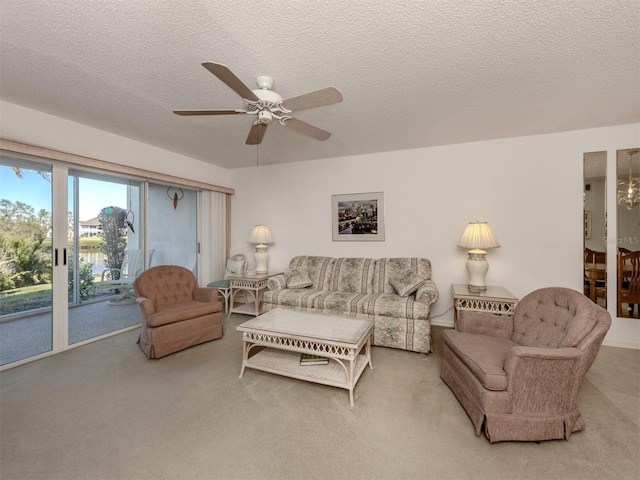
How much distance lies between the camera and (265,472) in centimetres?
140

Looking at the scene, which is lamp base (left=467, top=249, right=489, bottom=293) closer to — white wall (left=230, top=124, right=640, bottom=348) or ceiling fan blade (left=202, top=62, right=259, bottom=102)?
white wall (left=230, top=124, right=640, bottom=348)

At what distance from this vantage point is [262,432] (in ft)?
5.51

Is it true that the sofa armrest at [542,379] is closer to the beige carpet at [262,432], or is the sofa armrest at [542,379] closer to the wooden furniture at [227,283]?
the beige carpet at [262,432]

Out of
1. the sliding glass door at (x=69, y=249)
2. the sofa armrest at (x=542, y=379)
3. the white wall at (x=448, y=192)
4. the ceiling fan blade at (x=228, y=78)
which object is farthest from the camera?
the white wall at (x=448, y=192)

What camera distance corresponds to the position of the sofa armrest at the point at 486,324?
86.0 inches

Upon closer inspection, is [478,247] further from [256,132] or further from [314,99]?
[256,132]

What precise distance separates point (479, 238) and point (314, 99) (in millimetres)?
2438

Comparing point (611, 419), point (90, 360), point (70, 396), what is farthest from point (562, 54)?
point (90, 360)

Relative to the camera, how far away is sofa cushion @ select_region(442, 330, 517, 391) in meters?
1.60

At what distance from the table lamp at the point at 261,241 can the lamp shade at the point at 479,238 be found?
278 cm

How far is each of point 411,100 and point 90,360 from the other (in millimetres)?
3957

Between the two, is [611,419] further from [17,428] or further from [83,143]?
[83,143]

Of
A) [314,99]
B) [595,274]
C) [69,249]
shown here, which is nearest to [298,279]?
[314,99]

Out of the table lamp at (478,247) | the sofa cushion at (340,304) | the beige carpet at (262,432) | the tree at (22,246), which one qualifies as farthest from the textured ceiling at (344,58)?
the beige carpet at (262,432)
